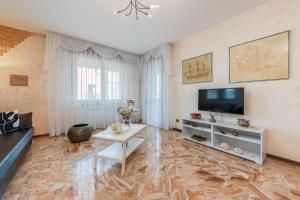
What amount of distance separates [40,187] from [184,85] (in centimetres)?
350

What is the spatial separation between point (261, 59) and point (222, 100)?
3.12 feet

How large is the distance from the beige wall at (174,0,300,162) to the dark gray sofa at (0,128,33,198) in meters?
3.42

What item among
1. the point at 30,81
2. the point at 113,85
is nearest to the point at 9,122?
the point at 30,81

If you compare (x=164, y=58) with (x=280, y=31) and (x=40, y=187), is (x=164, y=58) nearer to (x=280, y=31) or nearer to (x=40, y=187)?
(x=280, y=31)

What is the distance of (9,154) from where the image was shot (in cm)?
157

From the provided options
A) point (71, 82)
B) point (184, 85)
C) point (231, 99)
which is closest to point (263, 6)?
point (231, 99)

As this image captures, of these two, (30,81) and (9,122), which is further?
(30,81)

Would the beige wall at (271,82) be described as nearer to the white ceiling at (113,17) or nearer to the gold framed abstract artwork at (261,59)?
the gold framed abstract artwork at (261,59)

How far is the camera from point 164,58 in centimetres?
414

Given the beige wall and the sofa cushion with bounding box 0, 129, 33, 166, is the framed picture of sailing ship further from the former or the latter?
the sofa cushion with bounding box 0, 129, 33, 166

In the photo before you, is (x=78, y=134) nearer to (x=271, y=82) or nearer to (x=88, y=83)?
(x=88, y=83)

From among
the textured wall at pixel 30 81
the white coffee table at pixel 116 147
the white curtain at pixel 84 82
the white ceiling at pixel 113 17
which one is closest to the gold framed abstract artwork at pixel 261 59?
the white ceiling at pixel 113 17

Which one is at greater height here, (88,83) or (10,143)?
(88,83)

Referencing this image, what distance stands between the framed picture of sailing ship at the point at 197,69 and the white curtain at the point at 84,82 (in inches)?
81.9
